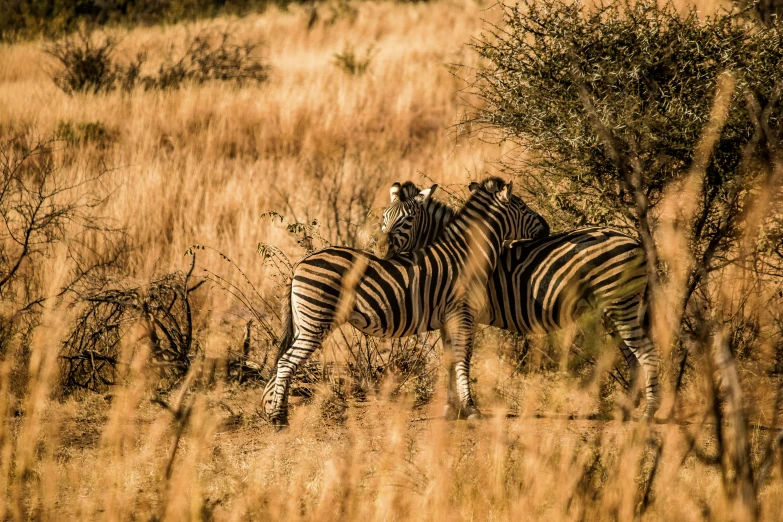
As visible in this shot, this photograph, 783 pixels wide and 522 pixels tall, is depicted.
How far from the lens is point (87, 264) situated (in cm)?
886

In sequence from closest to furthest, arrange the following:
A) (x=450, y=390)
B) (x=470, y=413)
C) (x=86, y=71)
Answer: (x=470, y=413), (x=450, y=390), (x=86, y=71)

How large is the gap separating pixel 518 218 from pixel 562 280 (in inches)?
19.5

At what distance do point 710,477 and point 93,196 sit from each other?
8.08 metres

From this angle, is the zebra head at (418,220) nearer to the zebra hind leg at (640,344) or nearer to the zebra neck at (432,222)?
the zebra neck at (432,222)

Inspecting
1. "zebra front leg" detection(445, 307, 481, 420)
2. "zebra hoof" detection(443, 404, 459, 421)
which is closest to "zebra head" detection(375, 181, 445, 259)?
"zebra front leg" detection(445, 307, 481, 420)

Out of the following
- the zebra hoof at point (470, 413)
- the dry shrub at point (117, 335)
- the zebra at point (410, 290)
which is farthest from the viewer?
the dry shrub at point (117, 335)

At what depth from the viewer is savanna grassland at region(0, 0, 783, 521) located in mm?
3971

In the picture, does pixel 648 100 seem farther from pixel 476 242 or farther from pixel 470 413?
pixel 470 413

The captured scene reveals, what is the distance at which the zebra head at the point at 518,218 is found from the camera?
5828 mm

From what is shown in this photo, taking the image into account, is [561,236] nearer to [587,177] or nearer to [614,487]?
[587,177]

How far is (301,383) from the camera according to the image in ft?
20.6

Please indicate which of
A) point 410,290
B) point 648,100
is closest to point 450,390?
point 410,290

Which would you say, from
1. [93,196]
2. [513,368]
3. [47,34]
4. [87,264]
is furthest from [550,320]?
[47,34]

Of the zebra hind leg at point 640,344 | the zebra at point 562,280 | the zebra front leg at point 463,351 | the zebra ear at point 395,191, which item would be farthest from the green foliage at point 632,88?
the zebra front leg at point 463,351
